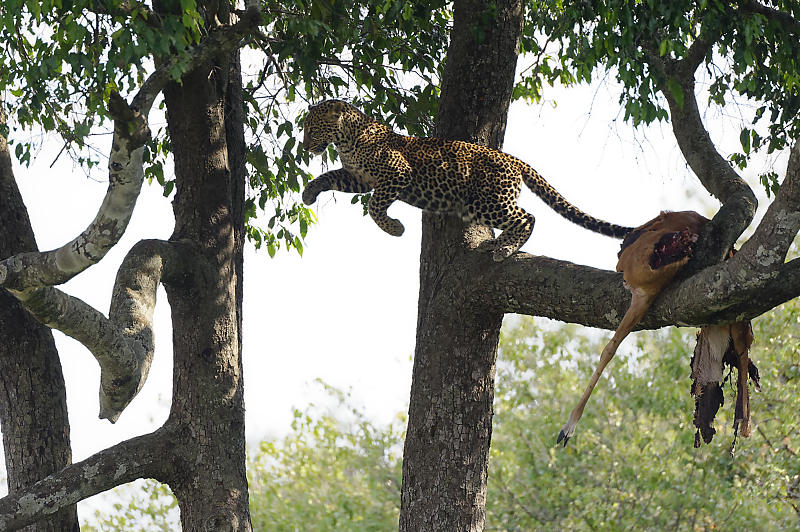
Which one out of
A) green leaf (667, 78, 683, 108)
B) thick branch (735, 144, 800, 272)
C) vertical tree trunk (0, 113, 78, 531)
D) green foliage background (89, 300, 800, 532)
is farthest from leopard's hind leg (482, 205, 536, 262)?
green foliage background (89, 300, 800, 532)

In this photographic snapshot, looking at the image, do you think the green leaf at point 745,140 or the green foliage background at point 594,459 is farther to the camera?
the green foliage background at point 594,459

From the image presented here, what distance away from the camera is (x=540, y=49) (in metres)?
7.16

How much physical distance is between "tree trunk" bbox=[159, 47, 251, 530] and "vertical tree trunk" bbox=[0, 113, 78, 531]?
68 centimetres

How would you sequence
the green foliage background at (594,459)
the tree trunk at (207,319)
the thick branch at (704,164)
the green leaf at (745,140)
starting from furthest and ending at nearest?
the green foliage background at (594,459) → the green leaf at (745,140) → the tree trunk at (207,319) → the thick branch at (704,164)

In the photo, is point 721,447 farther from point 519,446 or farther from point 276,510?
point 276,510

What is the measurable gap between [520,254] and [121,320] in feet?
6.65

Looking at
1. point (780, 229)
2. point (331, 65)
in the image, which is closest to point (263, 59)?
point (331, 65)

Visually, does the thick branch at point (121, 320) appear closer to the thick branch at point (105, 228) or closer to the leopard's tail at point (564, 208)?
the thick branch at point (105, 228)

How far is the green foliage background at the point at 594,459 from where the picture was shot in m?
10.1

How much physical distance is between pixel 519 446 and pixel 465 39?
7.22m

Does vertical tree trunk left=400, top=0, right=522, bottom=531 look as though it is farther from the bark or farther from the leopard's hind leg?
the bark

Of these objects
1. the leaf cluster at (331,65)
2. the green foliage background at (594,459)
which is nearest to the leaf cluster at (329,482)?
the green foliage background at (594,459)

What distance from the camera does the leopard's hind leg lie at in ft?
16.1

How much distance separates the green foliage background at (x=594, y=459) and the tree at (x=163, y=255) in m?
5.58
